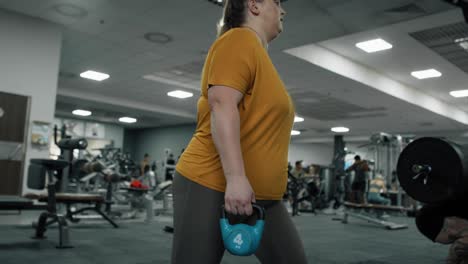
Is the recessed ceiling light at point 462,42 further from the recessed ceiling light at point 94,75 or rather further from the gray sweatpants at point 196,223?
the recessed ceiling light at point 94,75

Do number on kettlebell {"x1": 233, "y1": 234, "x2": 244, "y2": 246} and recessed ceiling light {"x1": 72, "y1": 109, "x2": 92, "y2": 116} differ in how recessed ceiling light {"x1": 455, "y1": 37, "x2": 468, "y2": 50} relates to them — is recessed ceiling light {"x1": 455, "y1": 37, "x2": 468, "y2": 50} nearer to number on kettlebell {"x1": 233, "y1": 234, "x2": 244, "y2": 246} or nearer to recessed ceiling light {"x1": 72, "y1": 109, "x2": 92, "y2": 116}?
number on kettlebell {"x1": 233, "y1": 234, "x2": 244, "y2": 246}

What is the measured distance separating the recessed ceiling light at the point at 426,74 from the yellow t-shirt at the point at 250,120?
26.5 ft

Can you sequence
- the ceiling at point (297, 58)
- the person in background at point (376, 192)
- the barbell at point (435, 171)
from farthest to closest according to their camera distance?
the person in background at point (376, 192)
the ceiling at point (297, 58)
the barbell at point (435, 171)

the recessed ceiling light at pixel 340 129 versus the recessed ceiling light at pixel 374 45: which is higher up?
the recessed ceiling light at pixel 374 45

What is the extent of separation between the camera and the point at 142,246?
141 inches

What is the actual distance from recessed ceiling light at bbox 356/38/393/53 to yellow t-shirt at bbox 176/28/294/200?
6.29 meters

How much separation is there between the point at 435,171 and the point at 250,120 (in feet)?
4.70

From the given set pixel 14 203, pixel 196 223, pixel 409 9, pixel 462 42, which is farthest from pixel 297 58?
pixel 196 223

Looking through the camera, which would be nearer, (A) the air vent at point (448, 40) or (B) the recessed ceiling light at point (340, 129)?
(A) the air vent at point (448, 40)

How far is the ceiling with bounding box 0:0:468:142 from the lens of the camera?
16.8ft

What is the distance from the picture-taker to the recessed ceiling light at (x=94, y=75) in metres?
8.77

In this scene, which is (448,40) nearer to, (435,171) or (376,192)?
(376,192)

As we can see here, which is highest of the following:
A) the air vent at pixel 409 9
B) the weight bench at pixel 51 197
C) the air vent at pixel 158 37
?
the air vent at pixel 409 9

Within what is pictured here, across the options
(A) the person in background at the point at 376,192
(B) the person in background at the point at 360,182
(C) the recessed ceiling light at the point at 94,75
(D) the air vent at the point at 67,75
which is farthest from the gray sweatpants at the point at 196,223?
(D) the air vent at the point at 67,75
